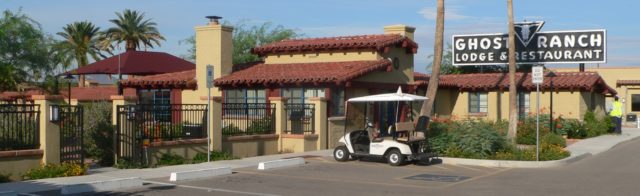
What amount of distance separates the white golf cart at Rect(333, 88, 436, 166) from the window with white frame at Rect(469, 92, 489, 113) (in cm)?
1709

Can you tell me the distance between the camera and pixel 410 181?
15617 mm

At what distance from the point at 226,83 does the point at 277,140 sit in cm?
543

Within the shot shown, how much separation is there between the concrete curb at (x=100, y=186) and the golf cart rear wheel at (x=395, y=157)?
6.55m

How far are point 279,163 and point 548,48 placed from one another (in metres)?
21.8

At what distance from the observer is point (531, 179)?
1611 cm

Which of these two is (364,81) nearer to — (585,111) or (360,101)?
(360,101)

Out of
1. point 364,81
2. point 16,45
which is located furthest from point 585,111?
point 16,45

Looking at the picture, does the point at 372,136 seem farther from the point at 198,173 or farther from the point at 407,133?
the point at 198,173

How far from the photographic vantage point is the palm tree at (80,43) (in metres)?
61.4

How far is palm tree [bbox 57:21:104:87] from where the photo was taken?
Result: 6144cm

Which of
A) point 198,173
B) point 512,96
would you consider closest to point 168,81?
point 512,96

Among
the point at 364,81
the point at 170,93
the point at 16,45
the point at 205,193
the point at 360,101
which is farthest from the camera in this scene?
the point at 16,45

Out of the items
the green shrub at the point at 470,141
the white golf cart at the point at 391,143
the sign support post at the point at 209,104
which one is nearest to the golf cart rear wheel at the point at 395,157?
the white golf cart at the point at 391,143

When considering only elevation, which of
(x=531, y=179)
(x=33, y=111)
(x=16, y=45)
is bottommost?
(x=531, y=179)
